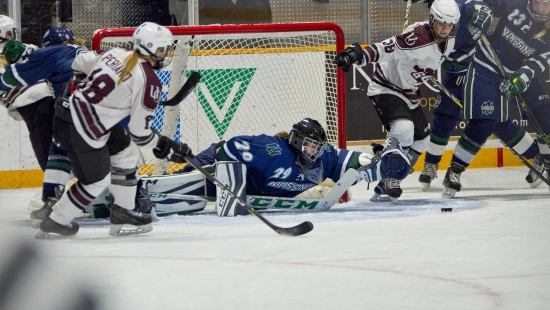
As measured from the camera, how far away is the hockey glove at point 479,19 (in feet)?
15.7

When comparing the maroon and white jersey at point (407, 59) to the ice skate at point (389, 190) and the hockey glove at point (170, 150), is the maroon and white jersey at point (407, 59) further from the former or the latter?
the hockey glove at point (170, 150)

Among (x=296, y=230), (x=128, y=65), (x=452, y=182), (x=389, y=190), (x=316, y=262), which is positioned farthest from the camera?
(x=452, y=182)

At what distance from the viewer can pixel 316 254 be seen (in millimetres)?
2705

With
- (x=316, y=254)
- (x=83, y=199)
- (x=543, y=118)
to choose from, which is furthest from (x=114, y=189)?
(x=543, y=118)

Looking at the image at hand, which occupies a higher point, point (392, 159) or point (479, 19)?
point (479, 19)

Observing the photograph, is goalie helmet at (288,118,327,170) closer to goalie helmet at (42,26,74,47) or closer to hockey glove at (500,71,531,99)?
goalie helmet at (42,26,74,47)

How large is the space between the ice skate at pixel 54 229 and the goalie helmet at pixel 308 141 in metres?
1.23

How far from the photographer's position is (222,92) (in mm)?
5488

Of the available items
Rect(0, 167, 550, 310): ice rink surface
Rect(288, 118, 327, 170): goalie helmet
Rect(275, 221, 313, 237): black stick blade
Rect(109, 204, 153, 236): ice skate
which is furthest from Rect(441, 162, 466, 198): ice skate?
Rect(109, 204, 153, 236): ice skate

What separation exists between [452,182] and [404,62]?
82cm

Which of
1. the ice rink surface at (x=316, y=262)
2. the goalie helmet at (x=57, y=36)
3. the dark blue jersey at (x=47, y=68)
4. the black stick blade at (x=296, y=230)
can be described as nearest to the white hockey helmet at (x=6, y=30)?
the goalie helmet at (x=57, y=36)

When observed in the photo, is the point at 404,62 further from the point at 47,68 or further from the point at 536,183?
the point at 47,68

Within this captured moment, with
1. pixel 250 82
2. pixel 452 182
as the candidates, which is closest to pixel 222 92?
pixel 250 82

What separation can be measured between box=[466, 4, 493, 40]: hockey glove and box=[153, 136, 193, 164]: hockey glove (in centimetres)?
230
